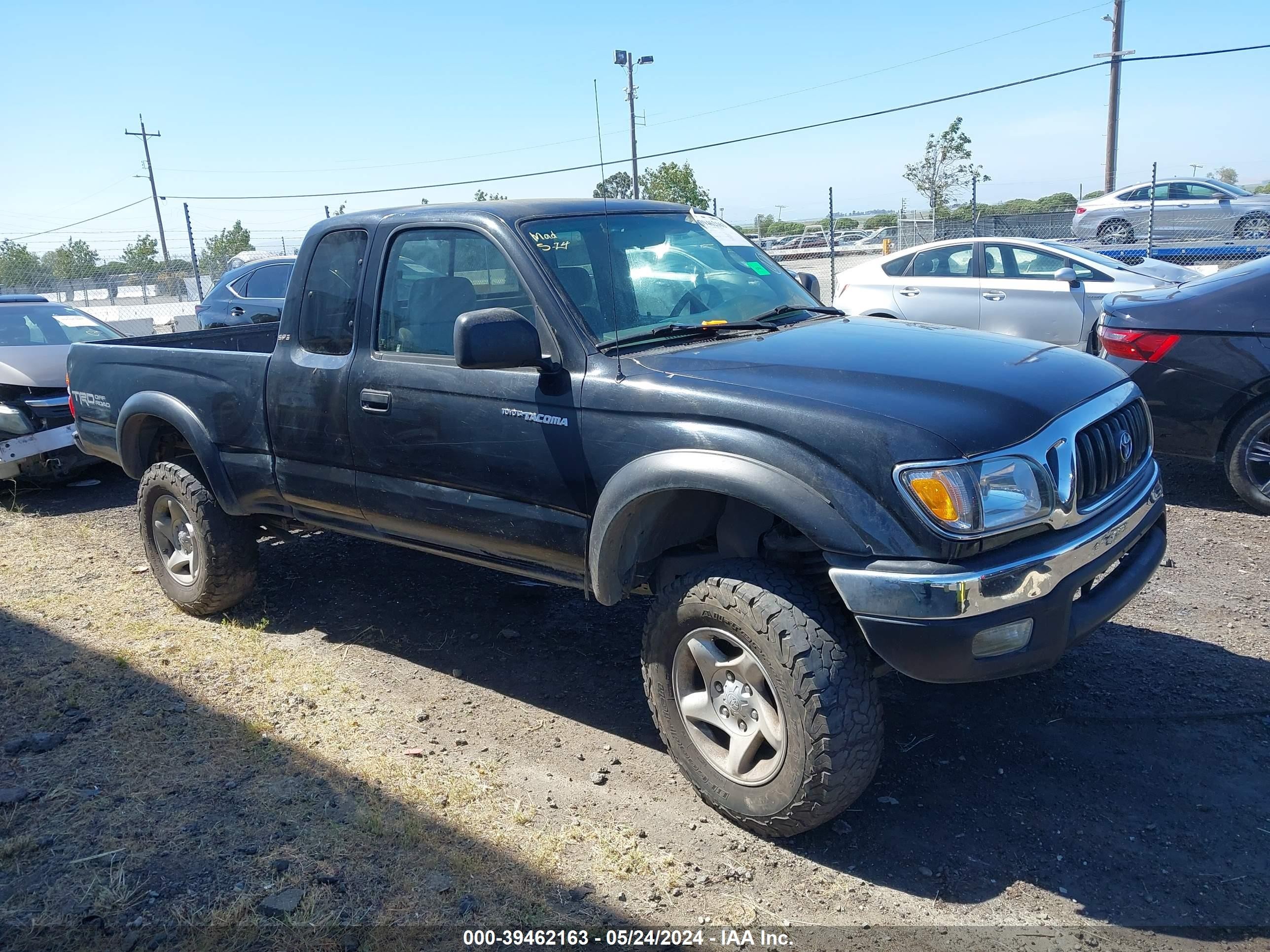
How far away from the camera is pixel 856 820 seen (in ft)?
10.8

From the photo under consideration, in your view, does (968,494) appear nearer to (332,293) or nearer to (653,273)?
(653,273)

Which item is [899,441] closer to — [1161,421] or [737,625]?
[737,625]

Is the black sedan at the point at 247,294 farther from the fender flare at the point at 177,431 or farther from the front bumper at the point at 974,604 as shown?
the front bumper at the point at 974,604

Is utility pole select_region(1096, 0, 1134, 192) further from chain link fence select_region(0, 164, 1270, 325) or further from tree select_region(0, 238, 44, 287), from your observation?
tree select_region(0, 238, 44, 287)

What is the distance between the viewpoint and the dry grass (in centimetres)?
295

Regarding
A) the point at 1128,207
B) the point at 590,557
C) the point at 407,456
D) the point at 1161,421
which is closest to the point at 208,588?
the point at 407,456

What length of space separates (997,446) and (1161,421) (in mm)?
3956

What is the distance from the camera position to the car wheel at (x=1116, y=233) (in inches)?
790

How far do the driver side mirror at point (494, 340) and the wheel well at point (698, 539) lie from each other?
68 centimetres

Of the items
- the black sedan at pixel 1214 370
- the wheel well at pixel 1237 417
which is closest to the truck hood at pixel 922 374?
the black sedan at pixel 1214 370

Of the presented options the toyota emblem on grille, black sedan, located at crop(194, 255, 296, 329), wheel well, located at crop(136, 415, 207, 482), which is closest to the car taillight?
the toyota emblem on grille

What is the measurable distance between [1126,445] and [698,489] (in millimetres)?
1517

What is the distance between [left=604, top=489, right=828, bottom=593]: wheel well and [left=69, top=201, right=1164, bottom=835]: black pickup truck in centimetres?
1

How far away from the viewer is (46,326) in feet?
30.2
